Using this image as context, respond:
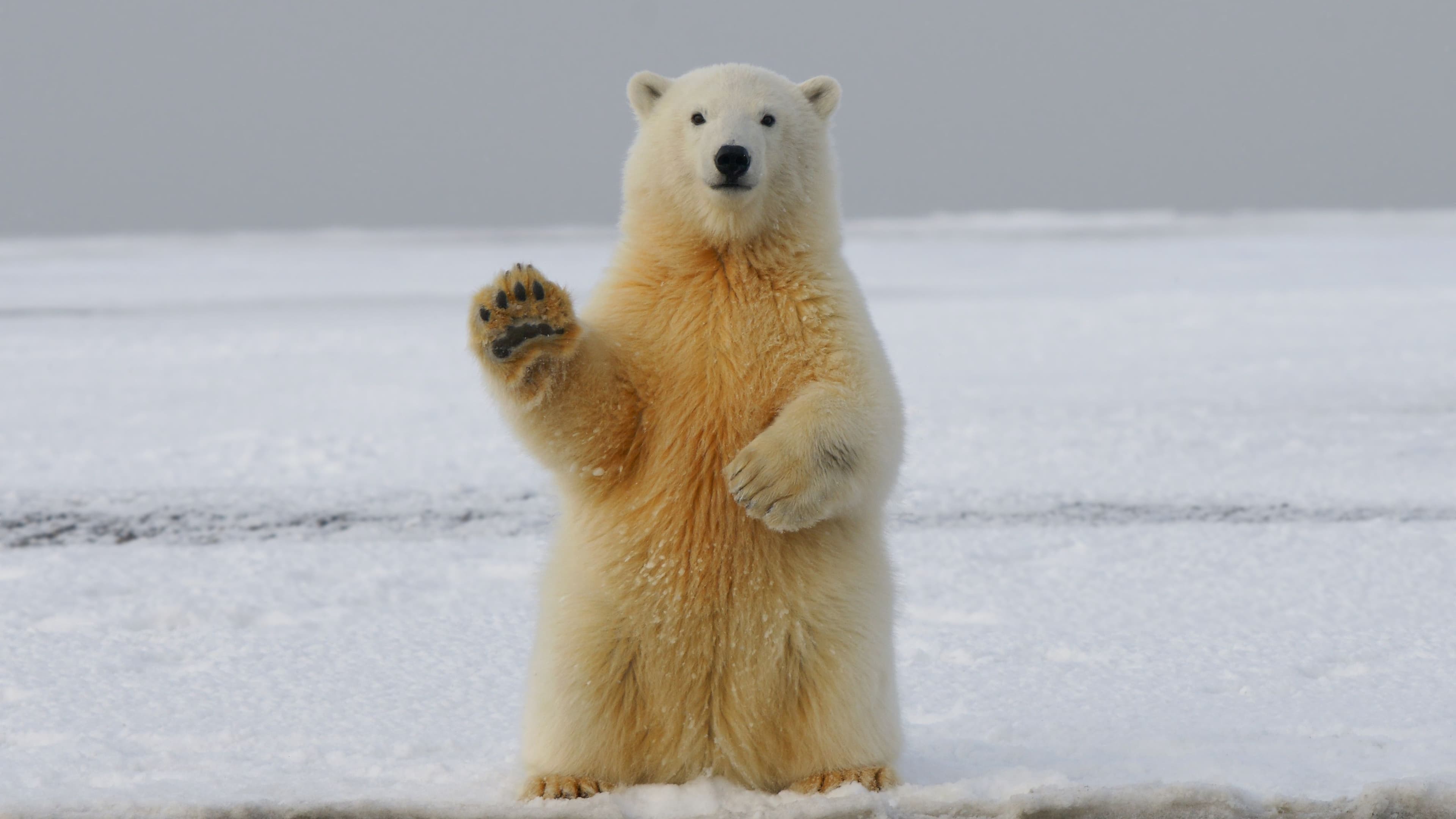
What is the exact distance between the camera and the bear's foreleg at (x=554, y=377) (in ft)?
7.59

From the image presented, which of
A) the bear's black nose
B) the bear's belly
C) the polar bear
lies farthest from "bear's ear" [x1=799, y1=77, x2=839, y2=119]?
the bear's belly

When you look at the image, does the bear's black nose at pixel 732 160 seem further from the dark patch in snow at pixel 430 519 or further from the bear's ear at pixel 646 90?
the dark patch in snow at pixel 430 519

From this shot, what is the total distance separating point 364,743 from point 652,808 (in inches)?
31.0

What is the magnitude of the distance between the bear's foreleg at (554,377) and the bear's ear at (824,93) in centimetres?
72

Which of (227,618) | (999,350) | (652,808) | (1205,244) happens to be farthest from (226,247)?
(652,808)

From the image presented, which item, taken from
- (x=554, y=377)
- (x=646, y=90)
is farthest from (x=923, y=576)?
(x=554, y=377)

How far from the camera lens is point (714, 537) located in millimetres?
2461

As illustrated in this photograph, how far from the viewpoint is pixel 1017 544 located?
479cm

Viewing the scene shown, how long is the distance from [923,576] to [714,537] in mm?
2081

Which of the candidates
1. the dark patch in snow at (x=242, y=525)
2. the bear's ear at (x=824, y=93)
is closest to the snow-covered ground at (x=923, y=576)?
the dark patch in snow at (x=242, y=525)

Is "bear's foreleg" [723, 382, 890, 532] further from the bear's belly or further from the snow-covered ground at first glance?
the snow-covered ground

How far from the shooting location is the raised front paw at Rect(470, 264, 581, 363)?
2.31 m

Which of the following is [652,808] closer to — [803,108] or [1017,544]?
[803,108]

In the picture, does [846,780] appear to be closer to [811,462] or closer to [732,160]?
[811,462]
